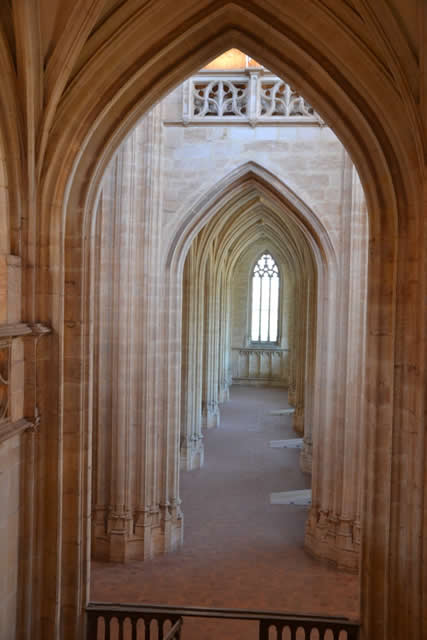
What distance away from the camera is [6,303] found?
4.63m

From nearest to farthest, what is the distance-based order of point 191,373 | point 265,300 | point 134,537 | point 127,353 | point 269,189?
point 127,353 → point 134,537 → point 269,189 → point 191,373 → point 265,300

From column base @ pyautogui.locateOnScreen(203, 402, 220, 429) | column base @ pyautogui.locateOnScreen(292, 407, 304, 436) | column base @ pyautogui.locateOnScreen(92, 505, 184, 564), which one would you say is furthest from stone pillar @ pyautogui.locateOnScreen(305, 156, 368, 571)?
column base @ pyautogui.locateOnScreen(203, 402, 220, 429)

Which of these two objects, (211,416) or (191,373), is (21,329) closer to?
(191,373)

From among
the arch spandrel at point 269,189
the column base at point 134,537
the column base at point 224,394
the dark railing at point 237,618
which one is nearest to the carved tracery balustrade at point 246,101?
the arch spandrel at point 269,189

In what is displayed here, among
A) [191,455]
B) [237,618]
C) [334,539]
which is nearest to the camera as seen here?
[237,618]

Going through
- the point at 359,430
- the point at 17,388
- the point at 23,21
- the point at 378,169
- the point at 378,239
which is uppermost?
the point at 23,21

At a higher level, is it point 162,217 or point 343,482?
point 162,217

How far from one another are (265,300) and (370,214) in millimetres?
23186

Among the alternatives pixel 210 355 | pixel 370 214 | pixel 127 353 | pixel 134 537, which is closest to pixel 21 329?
pixel 370 214

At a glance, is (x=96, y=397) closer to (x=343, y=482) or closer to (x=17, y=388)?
(x=343, y=482)

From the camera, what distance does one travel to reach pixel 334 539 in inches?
386

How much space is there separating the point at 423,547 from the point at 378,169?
3227mm

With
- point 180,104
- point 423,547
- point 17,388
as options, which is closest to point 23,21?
point 17,388

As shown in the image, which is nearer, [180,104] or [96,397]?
[96,397]
